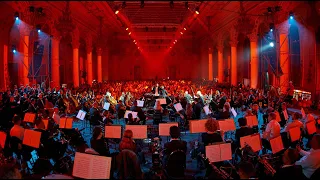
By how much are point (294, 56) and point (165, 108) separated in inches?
424

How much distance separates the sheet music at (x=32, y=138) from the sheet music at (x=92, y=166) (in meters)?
2.34

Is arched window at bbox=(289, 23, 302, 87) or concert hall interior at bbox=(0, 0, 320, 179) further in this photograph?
arched window at bbox=(289, 23, 302, 87)

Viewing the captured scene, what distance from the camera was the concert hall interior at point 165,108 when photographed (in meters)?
6.21

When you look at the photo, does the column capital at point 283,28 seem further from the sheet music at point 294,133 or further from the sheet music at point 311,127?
the sheet music at point 294,133

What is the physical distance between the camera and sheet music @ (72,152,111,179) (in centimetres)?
474

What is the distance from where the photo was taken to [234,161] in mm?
8133

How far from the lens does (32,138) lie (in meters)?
6.95

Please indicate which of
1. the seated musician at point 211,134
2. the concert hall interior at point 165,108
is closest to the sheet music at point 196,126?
the concert hall interior at point 165,108

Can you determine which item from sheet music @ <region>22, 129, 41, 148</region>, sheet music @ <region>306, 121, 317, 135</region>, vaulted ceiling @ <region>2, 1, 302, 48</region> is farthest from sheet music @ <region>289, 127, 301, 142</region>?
vaulted ceiling @ <region>2, 1, 302, 48</region>

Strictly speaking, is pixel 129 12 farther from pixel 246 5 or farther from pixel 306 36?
pixel 306 36

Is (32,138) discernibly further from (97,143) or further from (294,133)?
(294,133)

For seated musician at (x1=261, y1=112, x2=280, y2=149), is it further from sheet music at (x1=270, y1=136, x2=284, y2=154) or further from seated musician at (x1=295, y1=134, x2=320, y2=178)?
seated musician at (x1=295, y1=134, x2=320, y2=178)

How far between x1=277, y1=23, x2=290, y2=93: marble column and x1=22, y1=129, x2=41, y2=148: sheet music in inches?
589

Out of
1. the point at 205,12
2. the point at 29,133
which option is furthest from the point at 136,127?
the point at 205,12
